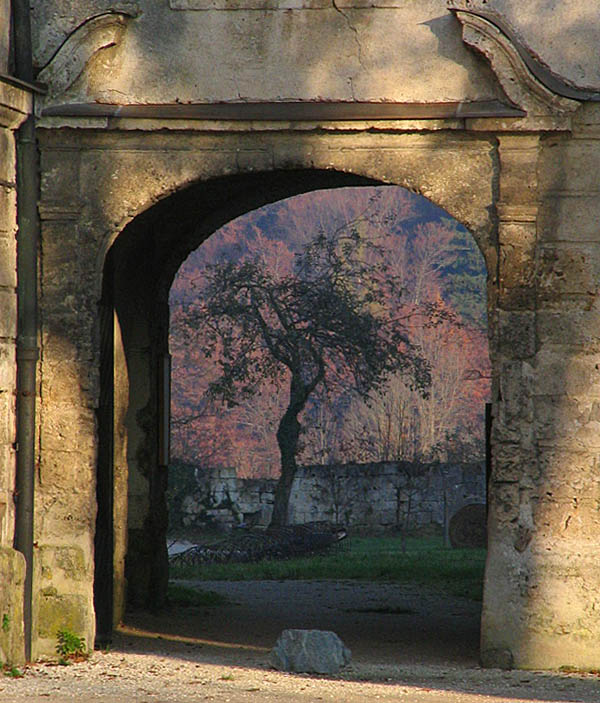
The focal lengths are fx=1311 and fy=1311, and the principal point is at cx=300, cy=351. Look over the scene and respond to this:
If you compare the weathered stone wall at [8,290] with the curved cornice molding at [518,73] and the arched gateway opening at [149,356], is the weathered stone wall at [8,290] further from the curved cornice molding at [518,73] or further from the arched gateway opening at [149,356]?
the curved cornice molding at [518,73]

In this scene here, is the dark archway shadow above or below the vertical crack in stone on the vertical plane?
below

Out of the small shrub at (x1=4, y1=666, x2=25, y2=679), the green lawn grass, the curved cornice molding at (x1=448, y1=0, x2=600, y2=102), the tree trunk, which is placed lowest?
the green lawn grass

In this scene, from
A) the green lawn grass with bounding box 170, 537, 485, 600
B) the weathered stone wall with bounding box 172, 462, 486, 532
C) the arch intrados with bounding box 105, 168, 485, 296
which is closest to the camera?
the arch intrados with bounding box 105, 168, 485, 296

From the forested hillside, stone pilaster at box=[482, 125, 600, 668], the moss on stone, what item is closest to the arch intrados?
stone pilaster at box=[482, 125, 600, 668]

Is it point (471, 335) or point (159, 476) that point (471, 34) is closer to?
point (159, 476)

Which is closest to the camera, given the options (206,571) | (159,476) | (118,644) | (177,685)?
(177,685)

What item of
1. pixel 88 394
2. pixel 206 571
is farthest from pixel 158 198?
pixel 206 571

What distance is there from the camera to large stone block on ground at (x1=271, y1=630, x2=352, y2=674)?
7.67m

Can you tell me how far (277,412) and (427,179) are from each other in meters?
26.7

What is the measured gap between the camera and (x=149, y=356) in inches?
415

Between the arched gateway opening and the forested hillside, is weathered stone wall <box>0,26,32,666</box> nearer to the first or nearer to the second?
the arched gateway opening

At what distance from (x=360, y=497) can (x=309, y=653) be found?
13976 millimetres

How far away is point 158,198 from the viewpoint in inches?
320

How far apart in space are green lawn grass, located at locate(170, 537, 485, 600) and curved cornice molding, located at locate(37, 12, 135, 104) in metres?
6.35
